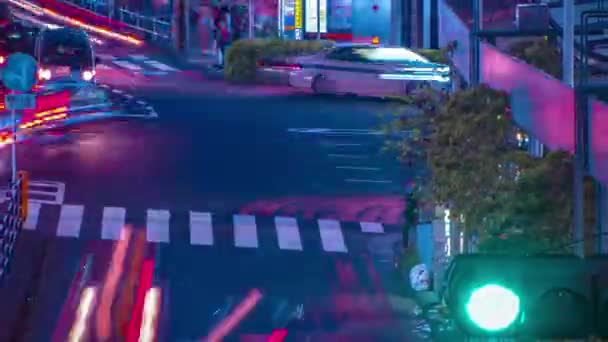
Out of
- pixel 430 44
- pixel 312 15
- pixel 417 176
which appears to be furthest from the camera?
pixel 312 15

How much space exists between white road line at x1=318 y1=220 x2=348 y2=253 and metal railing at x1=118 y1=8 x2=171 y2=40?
3435cm

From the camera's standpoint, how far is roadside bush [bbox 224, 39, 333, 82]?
41.2 metres

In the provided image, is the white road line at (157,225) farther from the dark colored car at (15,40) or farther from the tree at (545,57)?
the dark colored car at (15,40)

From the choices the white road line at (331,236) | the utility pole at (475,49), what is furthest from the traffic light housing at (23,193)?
the utility pole at (475,49)

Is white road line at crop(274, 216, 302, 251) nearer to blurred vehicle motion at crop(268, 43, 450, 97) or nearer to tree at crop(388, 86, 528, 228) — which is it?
tree at crop(388, 86, 528, 228)

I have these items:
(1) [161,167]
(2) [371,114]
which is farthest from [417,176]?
(2) [371,114]

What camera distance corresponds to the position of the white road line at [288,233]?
71.8ft

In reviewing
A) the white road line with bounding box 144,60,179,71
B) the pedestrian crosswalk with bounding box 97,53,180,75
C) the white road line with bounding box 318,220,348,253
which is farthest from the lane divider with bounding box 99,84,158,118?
the white road line with bounding box 318,220,348,253

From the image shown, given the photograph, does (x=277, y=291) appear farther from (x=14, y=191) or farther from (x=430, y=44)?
(x=430, y=44)

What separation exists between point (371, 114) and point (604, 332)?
27960mm

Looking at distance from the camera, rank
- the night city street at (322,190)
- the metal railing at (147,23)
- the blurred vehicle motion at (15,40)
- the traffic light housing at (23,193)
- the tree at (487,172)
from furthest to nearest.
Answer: the metal railing at (147,23), the blurred vehicle motion at (15,40), the traffic light housing at (23,193), the tree at (487,172), the night city street at (322,190)

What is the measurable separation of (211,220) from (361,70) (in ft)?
47.8

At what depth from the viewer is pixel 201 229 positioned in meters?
22.6

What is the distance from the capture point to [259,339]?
1620cm
